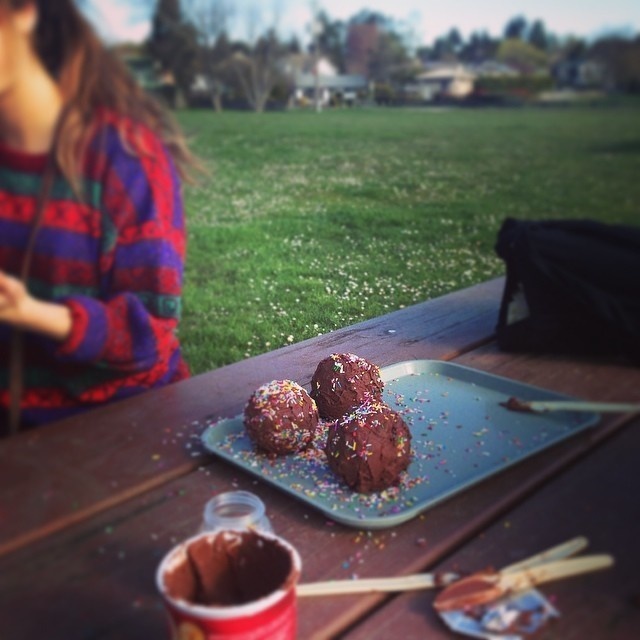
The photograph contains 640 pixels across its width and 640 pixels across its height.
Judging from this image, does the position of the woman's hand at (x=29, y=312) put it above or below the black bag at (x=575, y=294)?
above

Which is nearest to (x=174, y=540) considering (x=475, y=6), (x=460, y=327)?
(x=460, y=327)

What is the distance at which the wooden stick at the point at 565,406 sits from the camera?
1.00 metres

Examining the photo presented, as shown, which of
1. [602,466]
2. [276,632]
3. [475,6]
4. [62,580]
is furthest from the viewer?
[475,6]

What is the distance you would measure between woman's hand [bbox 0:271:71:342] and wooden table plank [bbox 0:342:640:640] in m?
0.24

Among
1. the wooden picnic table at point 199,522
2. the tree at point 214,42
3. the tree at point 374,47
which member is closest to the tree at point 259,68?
the tree at point 214,42

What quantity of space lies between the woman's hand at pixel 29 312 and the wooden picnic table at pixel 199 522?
0.14 metres

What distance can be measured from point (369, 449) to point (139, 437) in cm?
31

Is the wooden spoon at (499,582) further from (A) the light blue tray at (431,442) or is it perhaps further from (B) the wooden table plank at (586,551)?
(A) the light blue tray at (431,442)

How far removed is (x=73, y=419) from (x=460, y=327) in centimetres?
75

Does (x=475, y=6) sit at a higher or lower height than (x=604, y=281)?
higher

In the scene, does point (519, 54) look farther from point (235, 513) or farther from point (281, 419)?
point (235, 513)

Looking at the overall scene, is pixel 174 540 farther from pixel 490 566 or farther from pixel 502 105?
pixel 502 105

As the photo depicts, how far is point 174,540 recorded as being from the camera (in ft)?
2.35

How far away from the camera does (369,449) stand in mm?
799
